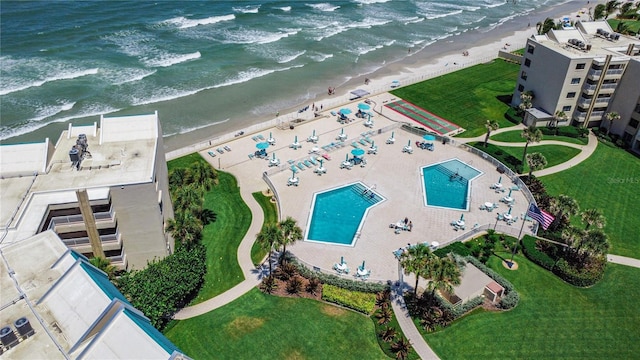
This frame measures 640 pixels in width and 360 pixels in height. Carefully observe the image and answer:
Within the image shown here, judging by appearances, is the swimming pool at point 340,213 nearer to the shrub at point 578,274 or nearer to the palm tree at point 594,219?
the shrub at point 578,274

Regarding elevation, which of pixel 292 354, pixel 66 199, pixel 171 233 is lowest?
pixel 292 354

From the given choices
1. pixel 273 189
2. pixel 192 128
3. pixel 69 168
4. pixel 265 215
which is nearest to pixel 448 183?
pixel 273 189

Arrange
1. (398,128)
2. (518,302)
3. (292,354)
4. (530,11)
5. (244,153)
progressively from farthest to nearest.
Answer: (530,11) < (398,128) < (244,153) < (518,302) < (292,354)

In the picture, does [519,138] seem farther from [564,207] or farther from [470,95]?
[564,207]

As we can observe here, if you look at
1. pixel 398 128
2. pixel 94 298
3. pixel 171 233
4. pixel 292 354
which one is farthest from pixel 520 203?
pixel 94 298

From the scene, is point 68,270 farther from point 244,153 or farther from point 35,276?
point 244,153

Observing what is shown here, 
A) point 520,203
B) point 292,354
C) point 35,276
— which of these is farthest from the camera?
point 520,203
